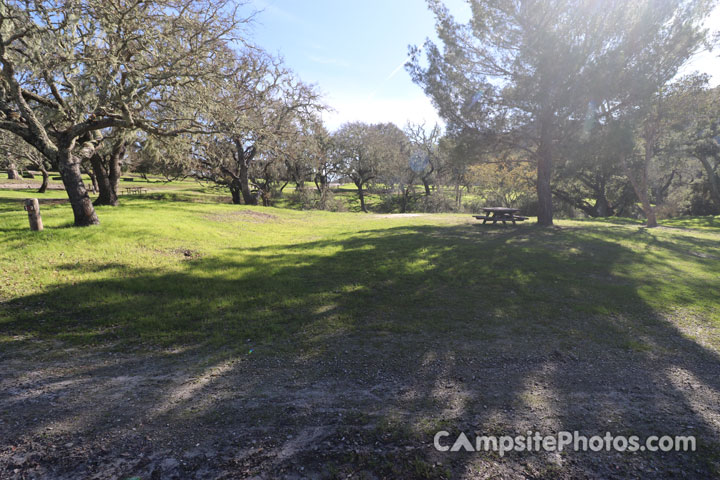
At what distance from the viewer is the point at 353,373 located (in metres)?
3.97

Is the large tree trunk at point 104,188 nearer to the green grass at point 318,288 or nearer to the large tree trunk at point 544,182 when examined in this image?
the green grass at point 318,288

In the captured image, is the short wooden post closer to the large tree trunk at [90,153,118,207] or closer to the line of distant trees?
the line of distant trees

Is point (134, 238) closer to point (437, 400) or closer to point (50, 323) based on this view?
point (50, 323)

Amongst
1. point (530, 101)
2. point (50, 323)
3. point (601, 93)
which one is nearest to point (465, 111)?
point (530, 101)

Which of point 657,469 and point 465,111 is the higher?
point 465,111

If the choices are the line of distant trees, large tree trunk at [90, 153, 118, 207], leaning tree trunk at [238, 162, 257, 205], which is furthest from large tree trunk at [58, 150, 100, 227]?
leaning tree trunk at [238, 162, 257, 205]

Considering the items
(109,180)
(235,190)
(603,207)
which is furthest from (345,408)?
(603,207)

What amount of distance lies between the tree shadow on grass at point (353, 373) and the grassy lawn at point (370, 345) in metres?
0.02

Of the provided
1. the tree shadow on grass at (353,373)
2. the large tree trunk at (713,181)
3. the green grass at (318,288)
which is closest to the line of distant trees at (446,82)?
the green grass at (318,288)

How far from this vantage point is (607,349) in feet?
15.3

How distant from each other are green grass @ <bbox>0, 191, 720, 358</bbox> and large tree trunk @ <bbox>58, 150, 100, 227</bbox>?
802 millimetres

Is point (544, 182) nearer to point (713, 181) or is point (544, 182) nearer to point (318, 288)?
point (318, 288)

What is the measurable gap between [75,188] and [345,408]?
1176 centimetres

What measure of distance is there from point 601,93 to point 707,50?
266 inches
